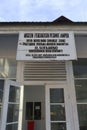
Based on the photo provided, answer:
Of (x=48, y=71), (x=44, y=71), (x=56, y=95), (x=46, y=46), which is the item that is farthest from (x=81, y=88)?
(x=46, y=46)

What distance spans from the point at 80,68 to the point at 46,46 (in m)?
1.41

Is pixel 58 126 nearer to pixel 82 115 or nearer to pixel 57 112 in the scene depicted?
pixel 57 112

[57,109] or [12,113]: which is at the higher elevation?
[57,109]

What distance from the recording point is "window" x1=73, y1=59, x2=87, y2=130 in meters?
5.53

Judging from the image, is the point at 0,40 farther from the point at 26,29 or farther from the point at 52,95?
the point at 52,95

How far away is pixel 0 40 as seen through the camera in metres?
6.38

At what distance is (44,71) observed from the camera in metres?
6.00

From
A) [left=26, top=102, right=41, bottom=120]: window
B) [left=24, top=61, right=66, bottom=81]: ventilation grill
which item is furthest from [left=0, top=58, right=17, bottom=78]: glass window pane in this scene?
[left=26, top=102, right=41, bottom=120]: window

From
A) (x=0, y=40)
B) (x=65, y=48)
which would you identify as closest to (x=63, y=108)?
(x=65, y=48)

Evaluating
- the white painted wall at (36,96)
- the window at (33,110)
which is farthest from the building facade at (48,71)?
the window at (33,110)

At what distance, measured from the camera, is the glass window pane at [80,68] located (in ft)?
19.7

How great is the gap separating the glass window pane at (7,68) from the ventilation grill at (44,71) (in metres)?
0.37

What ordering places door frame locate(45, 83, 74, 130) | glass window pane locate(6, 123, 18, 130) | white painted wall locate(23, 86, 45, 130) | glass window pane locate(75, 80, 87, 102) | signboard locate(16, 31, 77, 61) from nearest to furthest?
glass window pane locate(6, 123, 18, 130) < signboard locate(16, 31, 77, 61) < door frame locate(45, 83, 74, 130) < glass window pane locate(75, 80, 87, 102) < white painted wall locate(23, 86, 45, 130)

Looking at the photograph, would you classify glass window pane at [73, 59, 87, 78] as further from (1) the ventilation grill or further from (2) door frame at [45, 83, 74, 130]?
(2) door frame at [45, 83, 74, 130]
